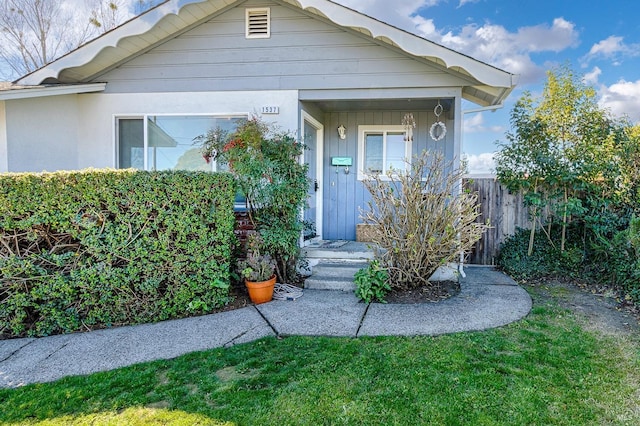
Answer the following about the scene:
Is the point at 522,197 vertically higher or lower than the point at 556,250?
higher

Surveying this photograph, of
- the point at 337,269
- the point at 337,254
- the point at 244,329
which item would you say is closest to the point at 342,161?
the point at 337,254

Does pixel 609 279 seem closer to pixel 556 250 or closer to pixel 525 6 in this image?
pixel 556 250

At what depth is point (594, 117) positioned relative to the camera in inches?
254

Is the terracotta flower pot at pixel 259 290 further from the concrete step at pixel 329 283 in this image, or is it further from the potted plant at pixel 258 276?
the concrete step at pixel 329 283

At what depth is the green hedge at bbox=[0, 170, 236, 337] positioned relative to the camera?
14.0 ft

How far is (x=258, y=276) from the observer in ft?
17.0

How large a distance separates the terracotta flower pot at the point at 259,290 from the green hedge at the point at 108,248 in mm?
379

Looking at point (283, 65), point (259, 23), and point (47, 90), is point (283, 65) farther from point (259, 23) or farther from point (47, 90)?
point (47, 90)

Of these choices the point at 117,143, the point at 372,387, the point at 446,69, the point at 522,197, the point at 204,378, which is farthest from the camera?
the point at 522,197

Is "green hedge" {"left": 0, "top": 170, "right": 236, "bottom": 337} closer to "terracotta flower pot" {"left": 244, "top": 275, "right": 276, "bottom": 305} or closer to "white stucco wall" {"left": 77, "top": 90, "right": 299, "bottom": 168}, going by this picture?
"terracotta flower pot" {"left": 244, "top": 275, "right": 276, "bottom": 305}

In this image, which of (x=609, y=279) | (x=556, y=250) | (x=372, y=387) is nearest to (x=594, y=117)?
(x=556, y=250)

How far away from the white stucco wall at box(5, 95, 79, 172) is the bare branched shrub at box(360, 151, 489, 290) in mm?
5354

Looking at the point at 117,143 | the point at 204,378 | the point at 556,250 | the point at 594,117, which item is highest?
the point at 594,117

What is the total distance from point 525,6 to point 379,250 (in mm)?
8424
